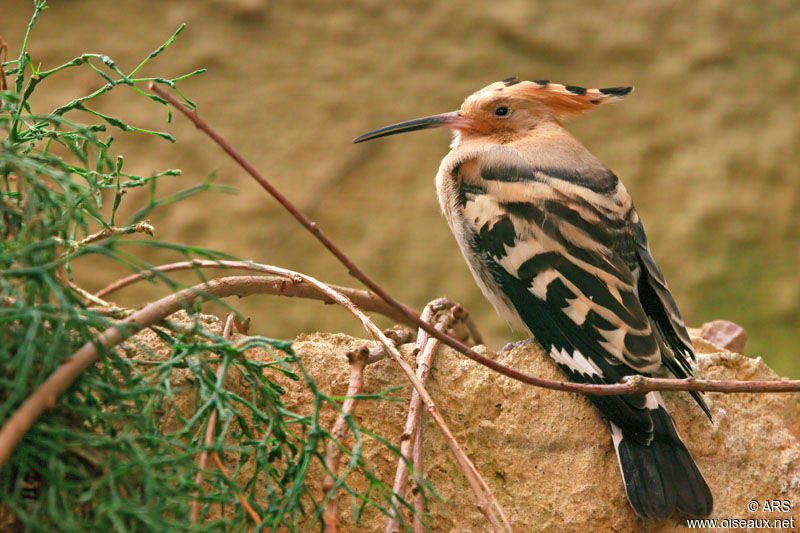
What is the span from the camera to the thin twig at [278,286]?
1161mm

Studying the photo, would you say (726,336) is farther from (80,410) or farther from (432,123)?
(80,410)

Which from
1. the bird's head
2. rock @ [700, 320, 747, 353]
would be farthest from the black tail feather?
the bird's head

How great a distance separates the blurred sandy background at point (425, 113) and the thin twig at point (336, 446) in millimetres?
2349

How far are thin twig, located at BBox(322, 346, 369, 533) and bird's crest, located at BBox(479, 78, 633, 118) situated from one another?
1.20 m

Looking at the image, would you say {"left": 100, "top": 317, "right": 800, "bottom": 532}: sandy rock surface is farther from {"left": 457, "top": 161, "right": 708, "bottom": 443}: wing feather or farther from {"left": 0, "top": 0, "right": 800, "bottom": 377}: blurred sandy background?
{"left": 0, "top": 0, "right": 800, "bottom": 377}: blurred sandy background

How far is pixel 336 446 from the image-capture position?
1.17 metres

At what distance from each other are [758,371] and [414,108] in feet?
7.50

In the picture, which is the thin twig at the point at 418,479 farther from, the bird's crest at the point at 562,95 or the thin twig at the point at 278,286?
the bird's crest at the point at 562,95

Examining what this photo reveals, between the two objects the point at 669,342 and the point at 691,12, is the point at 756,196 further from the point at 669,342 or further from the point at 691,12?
the point at 669,342

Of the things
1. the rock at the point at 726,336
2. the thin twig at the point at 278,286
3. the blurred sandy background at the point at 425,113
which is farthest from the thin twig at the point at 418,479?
the blurred sandy background at the point at 425,113

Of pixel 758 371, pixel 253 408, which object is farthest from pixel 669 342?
pixel 253 408

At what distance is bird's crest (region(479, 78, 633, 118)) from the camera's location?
229cm

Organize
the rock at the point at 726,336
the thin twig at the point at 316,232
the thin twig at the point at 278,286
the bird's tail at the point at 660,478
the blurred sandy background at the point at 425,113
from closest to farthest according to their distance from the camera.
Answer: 1. the thin twig at the point at 316,232
2. the thin twig at the point at 278,286
3. the bird's tail at the point at 660,478
4. the rock at the point at 726,336
5. the blurred sandy background at the point at 425,113

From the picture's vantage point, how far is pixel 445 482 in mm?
1395
